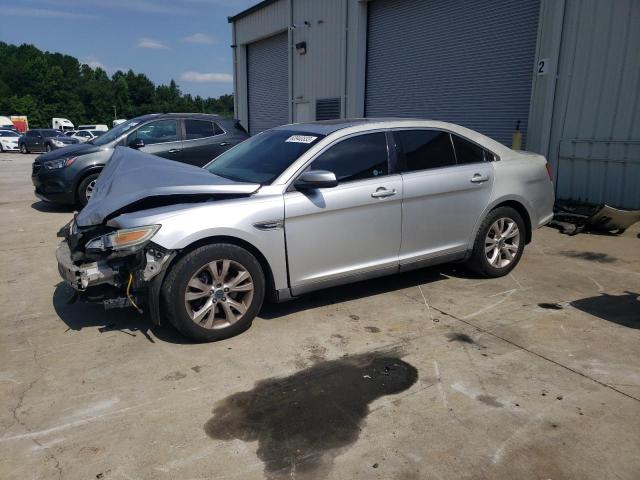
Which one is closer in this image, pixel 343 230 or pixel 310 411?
pixel 310 411

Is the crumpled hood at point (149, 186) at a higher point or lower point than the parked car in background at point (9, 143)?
higher

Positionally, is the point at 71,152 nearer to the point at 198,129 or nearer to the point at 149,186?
the point at 198,129

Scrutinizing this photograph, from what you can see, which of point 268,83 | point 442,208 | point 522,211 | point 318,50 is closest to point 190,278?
point 442,208

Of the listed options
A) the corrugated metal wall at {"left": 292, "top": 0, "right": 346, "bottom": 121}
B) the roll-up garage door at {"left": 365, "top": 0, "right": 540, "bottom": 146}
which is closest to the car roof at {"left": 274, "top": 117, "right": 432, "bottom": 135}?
the roll-up garage door at {"left": 365, "top": 0, "right": 540, "bottom": 146}

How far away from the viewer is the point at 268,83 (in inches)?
788

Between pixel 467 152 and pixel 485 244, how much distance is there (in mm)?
964

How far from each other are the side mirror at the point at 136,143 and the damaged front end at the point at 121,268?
524 cm

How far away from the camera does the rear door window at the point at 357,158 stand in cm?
432

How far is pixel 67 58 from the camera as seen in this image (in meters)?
121

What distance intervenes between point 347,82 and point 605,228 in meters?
8.97

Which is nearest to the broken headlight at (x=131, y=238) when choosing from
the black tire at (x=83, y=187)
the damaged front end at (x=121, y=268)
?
the damaged front end at (x=121, y=268)

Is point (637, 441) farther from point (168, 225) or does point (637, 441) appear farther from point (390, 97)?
point (390, 97)

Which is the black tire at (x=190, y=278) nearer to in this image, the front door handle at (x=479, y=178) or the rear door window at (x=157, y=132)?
the front door handle at (x=479, y=178)

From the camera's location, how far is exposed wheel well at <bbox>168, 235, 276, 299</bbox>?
12.3 feet
